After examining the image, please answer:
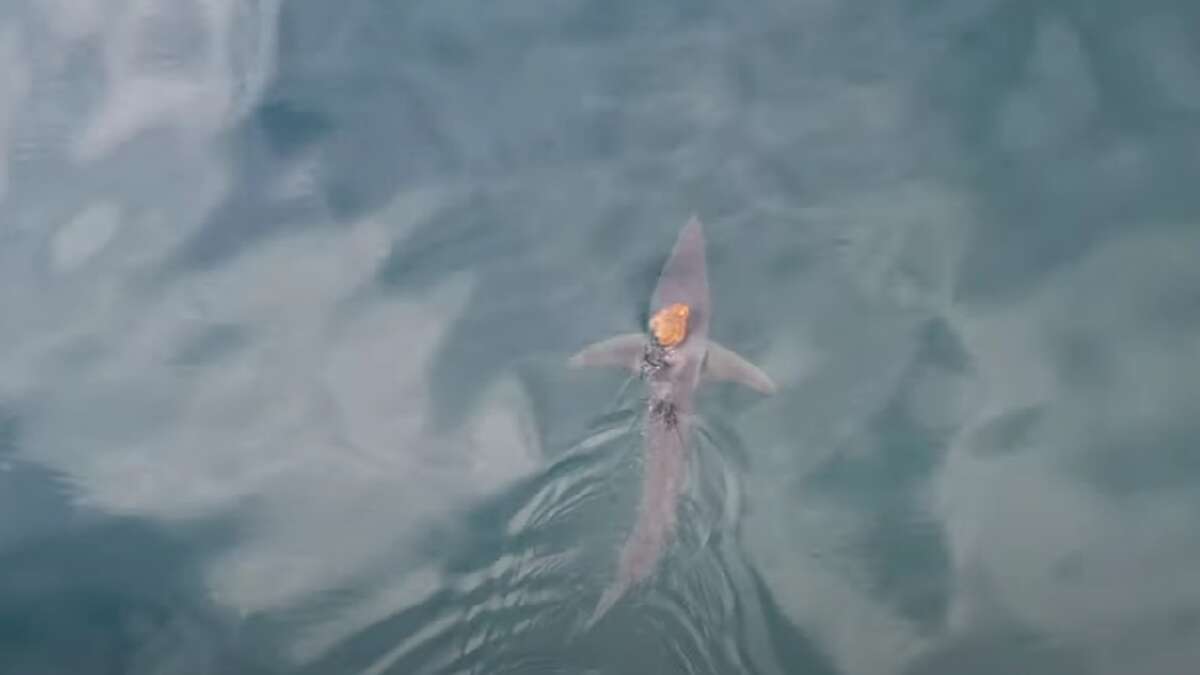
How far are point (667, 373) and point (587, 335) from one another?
2.01 feet

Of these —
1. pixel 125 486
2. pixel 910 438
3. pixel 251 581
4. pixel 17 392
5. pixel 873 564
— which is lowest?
pixel 873 564

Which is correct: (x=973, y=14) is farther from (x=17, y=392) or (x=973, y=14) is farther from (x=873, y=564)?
(x=17, y=392)

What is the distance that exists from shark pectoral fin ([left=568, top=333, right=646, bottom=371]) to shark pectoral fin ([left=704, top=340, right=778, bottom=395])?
1.59 feet

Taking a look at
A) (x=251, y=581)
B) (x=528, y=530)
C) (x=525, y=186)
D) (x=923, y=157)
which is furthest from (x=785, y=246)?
(x=251, y=581)

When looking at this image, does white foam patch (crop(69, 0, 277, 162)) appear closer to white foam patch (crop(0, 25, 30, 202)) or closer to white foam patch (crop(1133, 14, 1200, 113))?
white foam patch (crop(0, 25, 30, 202))

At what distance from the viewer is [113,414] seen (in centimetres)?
1092

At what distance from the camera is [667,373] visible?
414 inches

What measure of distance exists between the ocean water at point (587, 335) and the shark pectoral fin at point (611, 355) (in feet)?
0.33

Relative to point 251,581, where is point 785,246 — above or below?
above

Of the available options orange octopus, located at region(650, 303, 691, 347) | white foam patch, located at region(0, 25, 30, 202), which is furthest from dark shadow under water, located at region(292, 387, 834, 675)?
white foam patch, located at region(0, 25, 30, 202)

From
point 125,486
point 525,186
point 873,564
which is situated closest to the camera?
point 873,564

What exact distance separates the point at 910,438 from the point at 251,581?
4425 mm

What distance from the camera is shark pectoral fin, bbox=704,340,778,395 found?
1023 centimetres

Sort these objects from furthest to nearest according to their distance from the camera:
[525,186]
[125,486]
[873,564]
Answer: [525,186] → [125,486] → [873,564]
